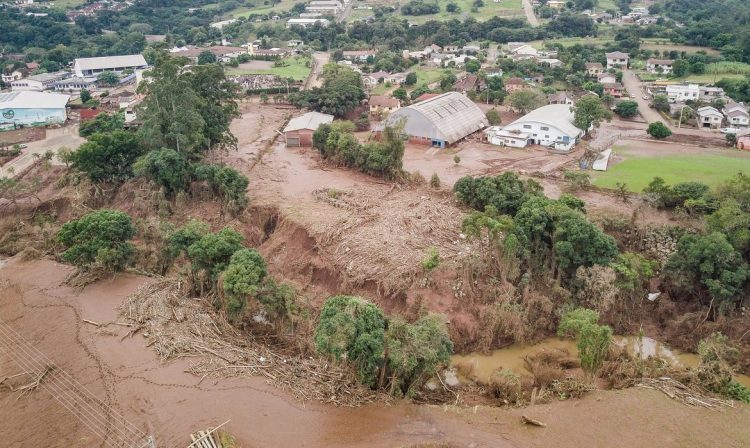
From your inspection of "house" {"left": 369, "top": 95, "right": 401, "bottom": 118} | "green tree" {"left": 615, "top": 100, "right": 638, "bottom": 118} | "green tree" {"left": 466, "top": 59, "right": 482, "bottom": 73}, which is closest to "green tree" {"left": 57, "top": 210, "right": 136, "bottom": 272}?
"house" {"left": 369, "top": 95, "right": 401, "bottom": 118}

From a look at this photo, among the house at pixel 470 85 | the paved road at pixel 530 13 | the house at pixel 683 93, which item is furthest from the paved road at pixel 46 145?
the paved road at pixel 530 13

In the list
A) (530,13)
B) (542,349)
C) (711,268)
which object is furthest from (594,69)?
(542,349)

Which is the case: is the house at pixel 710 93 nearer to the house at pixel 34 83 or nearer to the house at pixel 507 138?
the house at pixel 507 138

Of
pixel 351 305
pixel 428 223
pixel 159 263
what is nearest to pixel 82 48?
pixel 159 263

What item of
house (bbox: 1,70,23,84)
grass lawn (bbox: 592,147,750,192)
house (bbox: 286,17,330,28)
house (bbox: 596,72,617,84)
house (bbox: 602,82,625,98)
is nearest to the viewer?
grass lawn (bbox: 592,147,750,192)

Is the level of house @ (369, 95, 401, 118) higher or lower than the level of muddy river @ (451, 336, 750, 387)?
higher

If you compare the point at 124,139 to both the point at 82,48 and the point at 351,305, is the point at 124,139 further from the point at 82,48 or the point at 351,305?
the point at 82,48

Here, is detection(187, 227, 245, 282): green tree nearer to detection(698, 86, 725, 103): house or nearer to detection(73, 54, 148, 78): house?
detection(698, 86, 725, 103): house
